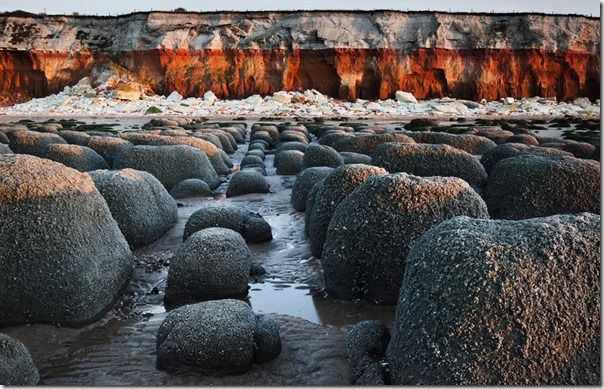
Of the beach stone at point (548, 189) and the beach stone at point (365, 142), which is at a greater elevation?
the beach stone at point (548, 189)

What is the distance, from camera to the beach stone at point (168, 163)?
8656mm

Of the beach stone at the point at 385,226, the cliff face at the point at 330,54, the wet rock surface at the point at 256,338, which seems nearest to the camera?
the wet rock surface at the point at 256,338

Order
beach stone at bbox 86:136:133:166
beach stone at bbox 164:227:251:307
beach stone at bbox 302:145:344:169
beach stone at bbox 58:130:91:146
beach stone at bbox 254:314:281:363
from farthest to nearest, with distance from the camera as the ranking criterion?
beach stone at bbox 58:130:91:146 → beach stone at bbox 86:136:133:166 → beach stone at bbox 302:145:344:169 → beach stone at bbox 164:227:251:307 → beach stone at bbox 254:314:281:363

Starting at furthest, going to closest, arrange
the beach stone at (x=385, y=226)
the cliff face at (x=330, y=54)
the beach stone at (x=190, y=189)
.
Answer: the cliff face at (x=330, y=54)
the beach stone at (x=190, y=189)
the beach stone at (x=385, y=226)

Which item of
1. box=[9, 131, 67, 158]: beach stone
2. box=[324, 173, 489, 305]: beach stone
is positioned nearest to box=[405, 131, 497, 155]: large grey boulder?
box=[324, 173, 489, 305]: beach stone

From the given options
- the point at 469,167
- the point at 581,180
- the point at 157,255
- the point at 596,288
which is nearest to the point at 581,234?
the point at 596,288

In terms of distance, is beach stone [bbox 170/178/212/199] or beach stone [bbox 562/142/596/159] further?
beach stone [bbox 562/142/596/159]

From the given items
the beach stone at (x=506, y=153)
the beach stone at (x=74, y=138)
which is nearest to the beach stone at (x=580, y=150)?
the beach stone at (x=506, y=153)

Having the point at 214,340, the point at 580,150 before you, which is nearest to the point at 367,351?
the point at 214,340

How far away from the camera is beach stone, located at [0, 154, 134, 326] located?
3.93 metres

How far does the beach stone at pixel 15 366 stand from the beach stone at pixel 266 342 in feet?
3.88

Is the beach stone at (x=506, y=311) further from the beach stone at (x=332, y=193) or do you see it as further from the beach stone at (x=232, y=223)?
the beach stone at (x=232, y=223)

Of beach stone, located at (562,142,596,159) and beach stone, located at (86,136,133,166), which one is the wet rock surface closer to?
beach stone, located at (86,136,133,166)

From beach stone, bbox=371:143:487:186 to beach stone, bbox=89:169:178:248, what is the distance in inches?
108
